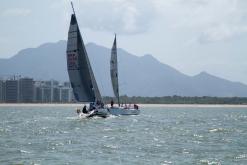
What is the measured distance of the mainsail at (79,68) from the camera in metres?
76.0

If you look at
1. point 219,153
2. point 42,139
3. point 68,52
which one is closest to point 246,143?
point 219,153

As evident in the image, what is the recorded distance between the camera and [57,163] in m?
33.2

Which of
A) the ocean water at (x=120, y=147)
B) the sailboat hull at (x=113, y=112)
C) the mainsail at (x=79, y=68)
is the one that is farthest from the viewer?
the sailboat hull at (x=113, y=112)

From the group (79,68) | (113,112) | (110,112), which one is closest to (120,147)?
(79,68)

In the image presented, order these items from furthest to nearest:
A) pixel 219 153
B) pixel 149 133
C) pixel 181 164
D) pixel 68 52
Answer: pixel 68 52, pixel 149 133, pixel 219 153, pixel 181 164

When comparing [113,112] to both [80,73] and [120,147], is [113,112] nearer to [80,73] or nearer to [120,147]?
[80,73]

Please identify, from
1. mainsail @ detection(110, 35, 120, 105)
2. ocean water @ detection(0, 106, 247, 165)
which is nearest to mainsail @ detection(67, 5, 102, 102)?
mainsail @ detection(110, 35, 120, 105)

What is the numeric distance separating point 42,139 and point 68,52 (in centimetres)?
3055

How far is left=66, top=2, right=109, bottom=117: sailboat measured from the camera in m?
76.1

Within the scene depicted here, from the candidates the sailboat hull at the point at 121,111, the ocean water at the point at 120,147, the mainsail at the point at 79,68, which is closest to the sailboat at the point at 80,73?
the mainsail at the point at 79,68

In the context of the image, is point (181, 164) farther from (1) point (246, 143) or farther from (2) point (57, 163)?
(1) point (246, 143)

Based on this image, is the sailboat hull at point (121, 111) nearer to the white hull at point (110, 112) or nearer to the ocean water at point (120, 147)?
the white hull at point (110, 112)

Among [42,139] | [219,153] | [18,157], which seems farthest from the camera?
[42,139]

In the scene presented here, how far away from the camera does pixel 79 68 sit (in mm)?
77625
